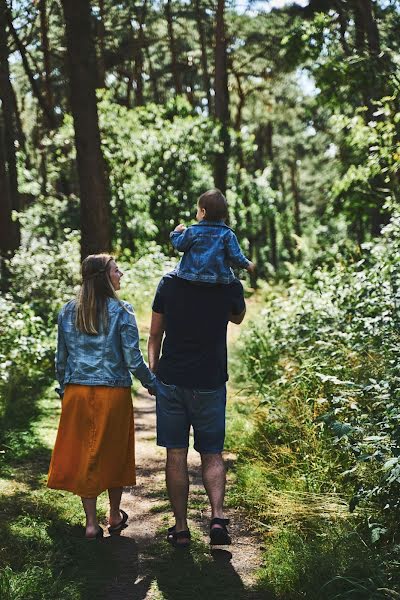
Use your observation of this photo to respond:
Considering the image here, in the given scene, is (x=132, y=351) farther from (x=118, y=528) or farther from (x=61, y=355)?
(x=118, y=528)

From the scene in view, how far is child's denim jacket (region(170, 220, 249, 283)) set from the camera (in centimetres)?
470

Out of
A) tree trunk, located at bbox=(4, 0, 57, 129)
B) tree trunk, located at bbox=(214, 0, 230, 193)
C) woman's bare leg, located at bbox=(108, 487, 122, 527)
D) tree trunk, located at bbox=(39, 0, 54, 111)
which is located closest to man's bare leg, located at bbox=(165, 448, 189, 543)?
woman's bare leg, located at bbox=(108, 487, 122, 527)

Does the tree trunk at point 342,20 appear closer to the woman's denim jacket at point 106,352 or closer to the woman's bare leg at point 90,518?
the woman's denim jacket at point 106,352

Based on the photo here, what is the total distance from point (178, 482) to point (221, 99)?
20089 millimetres

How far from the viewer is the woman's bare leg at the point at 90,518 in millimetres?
4930

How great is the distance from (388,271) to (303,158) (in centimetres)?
3581

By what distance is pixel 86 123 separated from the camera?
10.3 metres

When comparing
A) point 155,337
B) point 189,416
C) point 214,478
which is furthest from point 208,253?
point 214,478

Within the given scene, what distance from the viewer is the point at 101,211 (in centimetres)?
1070

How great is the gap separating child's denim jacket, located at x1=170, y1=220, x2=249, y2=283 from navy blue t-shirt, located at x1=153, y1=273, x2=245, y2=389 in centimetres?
9

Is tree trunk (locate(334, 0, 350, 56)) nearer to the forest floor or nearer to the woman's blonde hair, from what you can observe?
the forest floor

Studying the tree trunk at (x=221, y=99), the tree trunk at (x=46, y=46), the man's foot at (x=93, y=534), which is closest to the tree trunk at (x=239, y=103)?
the tree trunk at (x=221, y=99)

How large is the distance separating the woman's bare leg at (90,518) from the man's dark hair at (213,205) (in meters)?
2.00

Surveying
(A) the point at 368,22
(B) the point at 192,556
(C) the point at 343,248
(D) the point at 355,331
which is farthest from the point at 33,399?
(A) the point at 368,22
